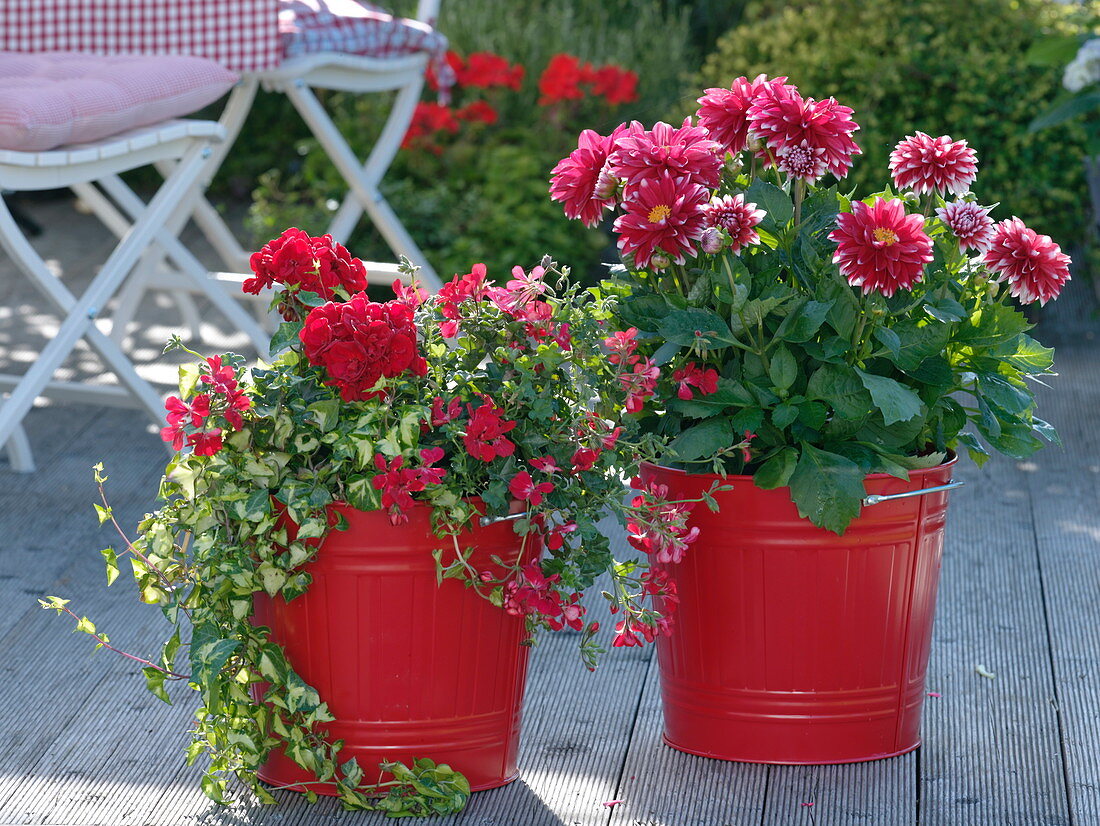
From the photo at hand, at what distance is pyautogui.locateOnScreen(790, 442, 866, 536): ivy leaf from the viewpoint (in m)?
1.54

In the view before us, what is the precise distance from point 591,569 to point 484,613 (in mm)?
134

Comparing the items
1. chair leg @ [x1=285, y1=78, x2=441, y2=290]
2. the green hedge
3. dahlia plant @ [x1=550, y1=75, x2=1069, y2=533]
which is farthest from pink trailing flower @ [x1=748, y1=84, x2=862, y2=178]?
the green hedge

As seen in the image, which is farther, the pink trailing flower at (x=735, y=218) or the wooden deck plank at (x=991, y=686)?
the wooden deck plank at (x=991, y=686)

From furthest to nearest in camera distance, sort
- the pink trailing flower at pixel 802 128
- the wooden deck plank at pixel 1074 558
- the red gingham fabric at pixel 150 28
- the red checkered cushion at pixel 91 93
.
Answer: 1. the red gingham fabric at pixel 150 28
2. the red checkered cushion at pixel 91 93
3. the wooden deck plank at pixel 1074 558
4. the pink trailing flower at pixel 802 128

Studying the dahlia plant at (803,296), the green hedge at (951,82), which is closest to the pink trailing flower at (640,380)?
the dahlia plant at (803,296)

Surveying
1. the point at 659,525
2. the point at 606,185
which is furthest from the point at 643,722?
the point at 606,185

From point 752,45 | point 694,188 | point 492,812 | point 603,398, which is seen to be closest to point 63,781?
point 492,812

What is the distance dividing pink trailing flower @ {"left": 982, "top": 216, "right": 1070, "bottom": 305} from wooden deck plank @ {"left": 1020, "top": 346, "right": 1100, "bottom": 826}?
2.01 feet

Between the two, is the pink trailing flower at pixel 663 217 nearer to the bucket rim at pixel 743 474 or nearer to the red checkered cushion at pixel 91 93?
the bucket rim at pixel 743 474

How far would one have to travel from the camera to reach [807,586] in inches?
63.4

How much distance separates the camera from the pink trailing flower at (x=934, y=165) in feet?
5.13

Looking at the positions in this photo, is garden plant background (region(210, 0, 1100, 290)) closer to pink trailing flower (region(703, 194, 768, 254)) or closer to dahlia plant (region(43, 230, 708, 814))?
pink trailing flower (region(703, 194, 768, 254))

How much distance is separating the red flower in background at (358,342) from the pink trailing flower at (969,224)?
64 centimetres

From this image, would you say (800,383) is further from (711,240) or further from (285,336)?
(285,336)
